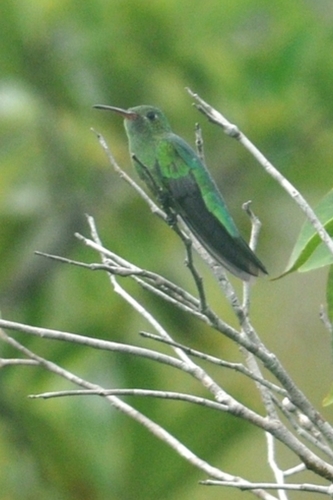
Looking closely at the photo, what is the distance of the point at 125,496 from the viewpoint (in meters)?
4.01

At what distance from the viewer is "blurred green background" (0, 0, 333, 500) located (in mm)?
4102

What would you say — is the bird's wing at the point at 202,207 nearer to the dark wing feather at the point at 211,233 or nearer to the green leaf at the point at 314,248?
the dark wing feather at the point at 211,233

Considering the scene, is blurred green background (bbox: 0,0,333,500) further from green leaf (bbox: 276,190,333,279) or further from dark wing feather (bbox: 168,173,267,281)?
green leaf (bbox: 276,190,333,279)

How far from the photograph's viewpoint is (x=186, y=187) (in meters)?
2.87

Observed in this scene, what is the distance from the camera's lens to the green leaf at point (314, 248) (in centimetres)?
213

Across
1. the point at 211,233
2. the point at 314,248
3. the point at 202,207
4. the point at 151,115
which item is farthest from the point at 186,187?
the point at 314,248

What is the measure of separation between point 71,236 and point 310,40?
1.16m

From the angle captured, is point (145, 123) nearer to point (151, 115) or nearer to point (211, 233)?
point (151, 115)

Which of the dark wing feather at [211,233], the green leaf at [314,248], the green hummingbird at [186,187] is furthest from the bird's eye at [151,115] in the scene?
the green leaf at [314,248]

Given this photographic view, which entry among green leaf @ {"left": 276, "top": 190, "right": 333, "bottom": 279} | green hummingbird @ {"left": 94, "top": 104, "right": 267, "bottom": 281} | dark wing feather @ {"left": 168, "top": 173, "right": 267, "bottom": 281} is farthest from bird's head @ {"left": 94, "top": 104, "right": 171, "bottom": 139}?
green leaf @ {"left": 276, "top": 190, "right": 333, "bottom": 279}

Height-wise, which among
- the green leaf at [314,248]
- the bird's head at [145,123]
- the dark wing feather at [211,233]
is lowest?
the green leaf at [314,248]

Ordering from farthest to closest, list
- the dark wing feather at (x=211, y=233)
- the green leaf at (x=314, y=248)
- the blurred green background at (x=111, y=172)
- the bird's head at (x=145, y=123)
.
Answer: the blurred green background at (x=111, y=172) < the bird's head at (x=145, y=123) < the dark wing feather at (x=211, y=233) < the green leaf at (x=314, y=248)

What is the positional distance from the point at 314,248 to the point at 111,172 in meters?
2.34

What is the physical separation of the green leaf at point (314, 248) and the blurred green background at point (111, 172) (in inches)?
74.0
